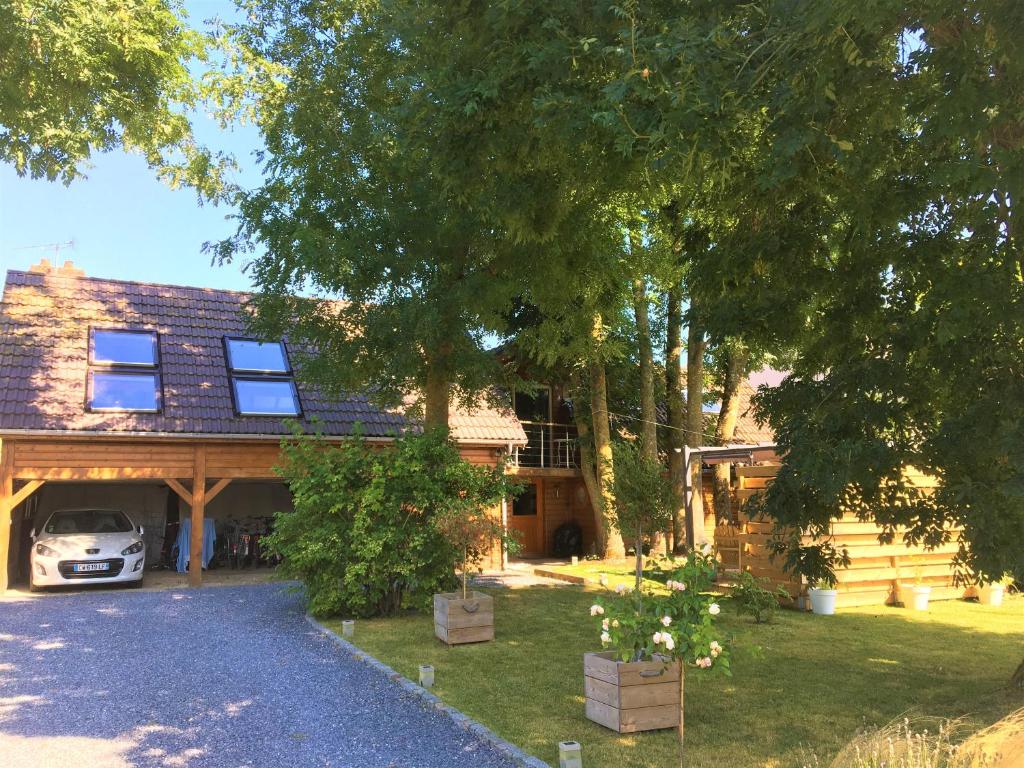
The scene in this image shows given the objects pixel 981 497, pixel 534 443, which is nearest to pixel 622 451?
pixel 981 497

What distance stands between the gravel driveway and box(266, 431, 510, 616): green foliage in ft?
2.77

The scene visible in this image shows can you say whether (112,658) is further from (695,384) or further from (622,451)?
(695,384)

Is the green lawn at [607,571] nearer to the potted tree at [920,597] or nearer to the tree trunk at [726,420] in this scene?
the tree trunk at [726,420]

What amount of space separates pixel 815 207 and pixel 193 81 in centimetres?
955

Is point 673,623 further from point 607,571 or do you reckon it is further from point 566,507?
point 566,507

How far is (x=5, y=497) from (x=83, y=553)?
61.5 inches

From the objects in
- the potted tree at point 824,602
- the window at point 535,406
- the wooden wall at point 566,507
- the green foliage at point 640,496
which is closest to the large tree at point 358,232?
the green foliage at point 640,496

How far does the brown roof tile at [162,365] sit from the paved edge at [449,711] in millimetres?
4914

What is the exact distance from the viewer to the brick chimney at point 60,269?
16397mm

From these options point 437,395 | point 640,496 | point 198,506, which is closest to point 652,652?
point 640,496

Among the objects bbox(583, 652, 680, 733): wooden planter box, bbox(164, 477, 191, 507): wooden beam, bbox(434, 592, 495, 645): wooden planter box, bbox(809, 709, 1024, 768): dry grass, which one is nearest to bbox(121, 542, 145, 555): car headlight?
bbox(164, 477, 191, 507): wooden beam

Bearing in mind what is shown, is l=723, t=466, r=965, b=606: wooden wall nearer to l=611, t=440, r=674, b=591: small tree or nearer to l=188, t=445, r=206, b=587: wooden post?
l=611, t=440, r=674, b=591: small tree

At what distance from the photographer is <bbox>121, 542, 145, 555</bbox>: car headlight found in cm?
1348

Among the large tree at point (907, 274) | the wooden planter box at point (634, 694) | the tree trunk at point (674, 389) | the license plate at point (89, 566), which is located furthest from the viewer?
the tree trunk at point (674, 389)
